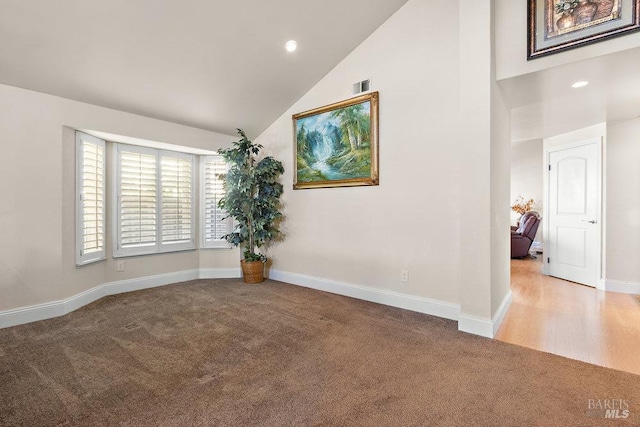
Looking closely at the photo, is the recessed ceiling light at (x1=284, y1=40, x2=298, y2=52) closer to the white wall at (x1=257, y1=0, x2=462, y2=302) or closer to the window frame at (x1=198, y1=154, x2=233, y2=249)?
the white wall at (x1=257, y1=0, x2=462, y2=302)

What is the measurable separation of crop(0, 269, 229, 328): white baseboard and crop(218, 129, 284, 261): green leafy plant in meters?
0.80

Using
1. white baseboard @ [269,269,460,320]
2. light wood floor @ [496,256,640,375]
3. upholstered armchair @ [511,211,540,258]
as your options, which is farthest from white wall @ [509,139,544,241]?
white baseboard @ [269,269,460,320]

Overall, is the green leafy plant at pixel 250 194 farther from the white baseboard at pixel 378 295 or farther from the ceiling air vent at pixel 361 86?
the ceiling air vent at pixel 361 86

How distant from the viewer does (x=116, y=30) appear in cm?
261

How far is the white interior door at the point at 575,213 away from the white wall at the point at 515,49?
2599 millimetres

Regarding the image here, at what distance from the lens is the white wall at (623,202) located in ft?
12.5

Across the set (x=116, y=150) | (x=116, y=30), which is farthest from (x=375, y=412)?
(x=116, y=150)

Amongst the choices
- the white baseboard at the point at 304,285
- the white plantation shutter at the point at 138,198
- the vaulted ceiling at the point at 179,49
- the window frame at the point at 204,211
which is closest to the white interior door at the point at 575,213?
the white baseboard at the point at 304,285

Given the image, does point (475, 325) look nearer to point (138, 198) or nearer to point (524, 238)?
point (138, 198)

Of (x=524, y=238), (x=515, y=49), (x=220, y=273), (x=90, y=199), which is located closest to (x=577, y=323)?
(x=515, y=49)

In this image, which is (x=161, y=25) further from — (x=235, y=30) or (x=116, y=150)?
(x=116, y=150)

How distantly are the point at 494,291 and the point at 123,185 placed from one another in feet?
14.7

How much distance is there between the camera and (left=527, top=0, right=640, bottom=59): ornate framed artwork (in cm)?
210

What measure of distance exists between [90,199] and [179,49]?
2.04m
